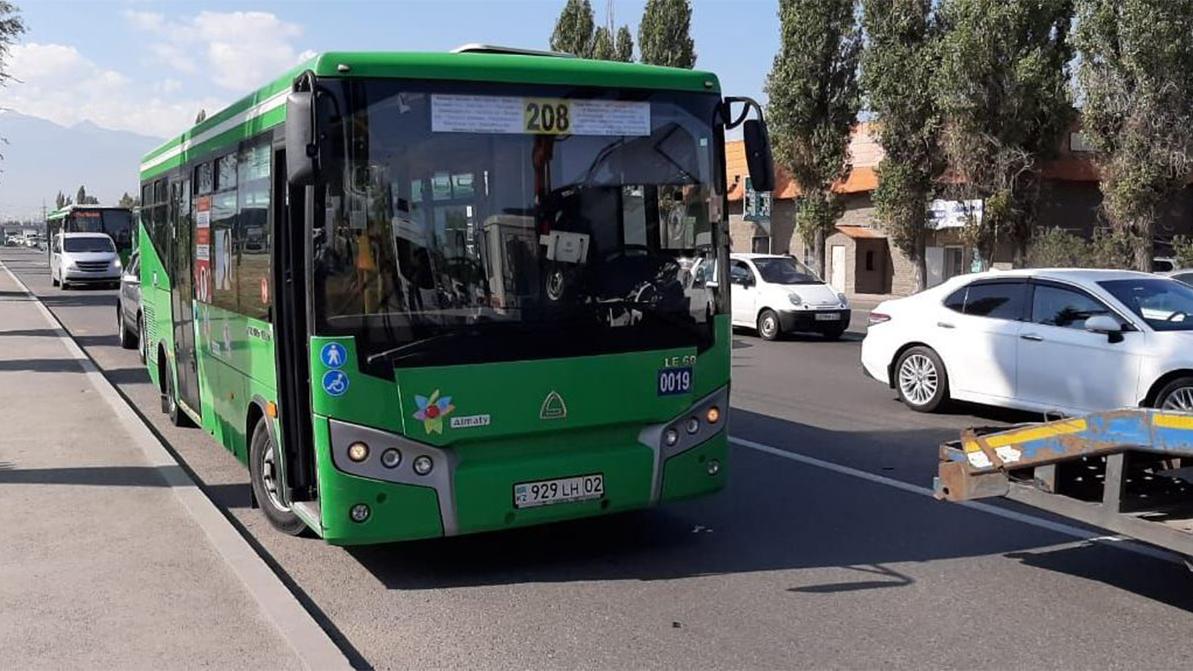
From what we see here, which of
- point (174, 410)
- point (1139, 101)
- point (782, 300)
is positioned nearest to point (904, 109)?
point (1139, 101)

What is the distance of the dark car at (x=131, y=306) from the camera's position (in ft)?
54.0

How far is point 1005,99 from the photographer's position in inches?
1299

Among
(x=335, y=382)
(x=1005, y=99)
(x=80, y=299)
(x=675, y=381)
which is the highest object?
(x=1005, y=99)

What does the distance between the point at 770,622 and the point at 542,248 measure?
2.23 meters

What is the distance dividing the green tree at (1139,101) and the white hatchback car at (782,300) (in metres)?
14.9

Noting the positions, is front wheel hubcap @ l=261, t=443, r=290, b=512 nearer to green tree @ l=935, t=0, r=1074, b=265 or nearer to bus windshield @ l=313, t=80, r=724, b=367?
bus windshield @ l=313, t=80, r=724, b=367

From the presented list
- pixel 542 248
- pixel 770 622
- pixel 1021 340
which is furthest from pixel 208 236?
pixel 1021 340

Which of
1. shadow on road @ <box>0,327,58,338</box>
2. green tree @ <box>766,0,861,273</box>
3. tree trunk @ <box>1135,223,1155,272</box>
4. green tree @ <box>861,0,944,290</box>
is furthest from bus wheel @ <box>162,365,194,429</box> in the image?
green tree @ <box>766,0,861,273</box>

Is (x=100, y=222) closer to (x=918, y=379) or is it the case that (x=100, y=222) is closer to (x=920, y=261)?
(x=920, y=261)

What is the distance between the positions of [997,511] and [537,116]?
13.3ft

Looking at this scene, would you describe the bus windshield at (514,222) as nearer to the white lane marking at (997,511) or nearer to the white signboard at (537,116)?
the white signboard at (537,116)

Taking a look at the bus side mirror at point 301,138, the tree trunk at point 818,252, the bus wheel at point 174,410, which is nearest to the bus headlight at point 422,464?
the bus side mirror at point 301,138

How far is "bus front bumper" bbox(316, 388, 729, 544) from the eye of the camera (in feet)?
17.9

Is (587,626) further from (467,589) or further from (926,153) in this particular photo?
(926,153)
